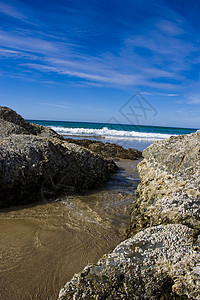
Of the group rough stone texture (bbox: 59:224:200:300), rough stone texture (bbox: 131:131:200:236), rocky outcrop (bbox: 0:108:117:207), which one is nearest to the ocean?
rocky outcrop (bbox: 0:108:117:207)

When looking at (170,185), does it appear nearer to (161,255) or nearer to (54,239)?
(161,255)

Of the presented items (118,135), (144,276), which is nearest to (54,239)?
(144,276)

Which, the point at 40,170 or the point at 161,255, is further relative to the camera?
the point at 40,170

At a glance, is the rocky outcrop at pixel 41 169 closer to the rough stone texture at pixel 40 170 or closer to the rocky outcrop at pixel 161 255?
the rough stone texture at pixel 40 170

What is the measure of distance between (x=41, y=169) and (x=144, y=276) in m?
3.32

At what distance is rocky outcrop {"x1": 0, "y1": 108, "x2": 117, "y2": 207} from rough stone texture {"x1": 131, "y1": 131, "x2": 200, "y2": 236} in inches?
71.0

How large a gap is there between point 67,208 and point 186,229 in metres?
2.55

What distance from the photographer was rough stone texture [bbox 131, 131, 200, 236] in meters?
2.61

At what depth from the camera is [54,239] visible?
331cm

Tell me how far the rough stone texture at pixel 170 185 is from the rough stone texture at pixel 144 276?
0.51 meters

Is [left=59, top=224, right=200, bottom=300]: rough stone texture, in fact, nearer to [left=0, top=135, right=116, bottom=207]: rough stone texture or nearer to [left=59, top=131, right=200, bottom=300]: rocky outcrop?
[left=59, top=131, right=200, bottom=300]: rocky outcrop

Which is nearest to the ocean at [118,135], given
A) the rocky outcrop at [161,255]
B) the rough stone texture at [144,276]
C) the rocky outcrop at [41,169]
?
the rocky outcrop at [41,169]

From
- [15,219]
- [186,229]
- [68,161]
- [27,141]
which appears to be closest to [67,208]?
[15,219]

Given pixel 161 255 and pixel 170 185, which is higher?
pixel 170 185
